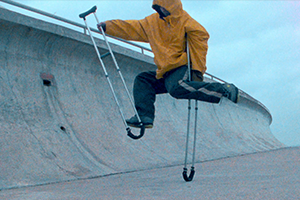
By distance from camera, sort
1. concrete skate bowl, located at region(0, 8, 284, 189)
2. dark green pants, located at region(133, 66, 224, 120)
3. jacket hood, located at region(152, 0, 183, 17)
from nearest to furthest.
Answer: dark green pants, located at region(133, 66, 224, 120), jacket hood, located at region(152, 0, 183, 17), concrete skate bowl, located at region(0, 8, 284, 189)

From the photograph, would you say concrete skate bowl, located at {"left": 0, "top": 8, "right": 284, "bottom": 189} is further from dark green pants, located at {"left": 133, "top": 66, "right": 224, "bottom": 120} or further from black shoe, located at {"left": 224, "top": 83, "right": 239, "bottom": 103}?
black shoe, located at {"left": 224, "top": 83, "right": 239, "bottom": 103}

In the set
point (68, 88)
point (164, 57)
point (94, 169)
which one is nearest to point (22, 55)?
point (68, 88)

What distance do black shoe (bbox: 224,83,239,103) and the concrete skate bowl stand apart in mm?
Answer: 2519

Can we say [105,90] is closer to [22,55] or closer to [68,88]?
[68,88]

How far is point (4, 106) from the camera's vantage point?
18.0ft

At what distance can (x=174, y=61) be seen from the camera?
13.6ft

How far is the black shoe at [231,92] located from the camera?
390cm

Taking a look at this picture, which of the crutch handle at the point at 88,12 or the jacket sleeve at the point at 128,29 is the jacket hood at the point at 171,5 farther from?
the crutch handle at the point at 88,12

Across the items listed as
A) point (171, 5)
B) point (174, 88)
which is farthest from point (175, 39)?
point (174, 88)

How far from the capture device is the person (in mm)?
4031

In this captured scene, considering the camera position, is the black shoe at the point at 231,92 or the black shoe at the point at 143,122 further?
the black shoe at the point at 143,122

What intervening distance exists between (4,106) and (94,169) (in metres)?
1.79

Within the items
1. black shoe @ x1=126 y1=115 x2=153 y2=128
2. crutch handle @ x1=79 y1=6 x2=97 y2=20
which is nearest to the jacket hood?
crutch handle @ x1=79 y1=6 x2=97 y2=20

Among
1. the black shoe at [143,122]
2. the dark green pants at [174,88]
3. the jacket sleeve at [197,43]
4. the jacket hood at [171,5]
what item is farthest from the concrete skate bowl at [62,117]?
the jacket hood at [171,5]
